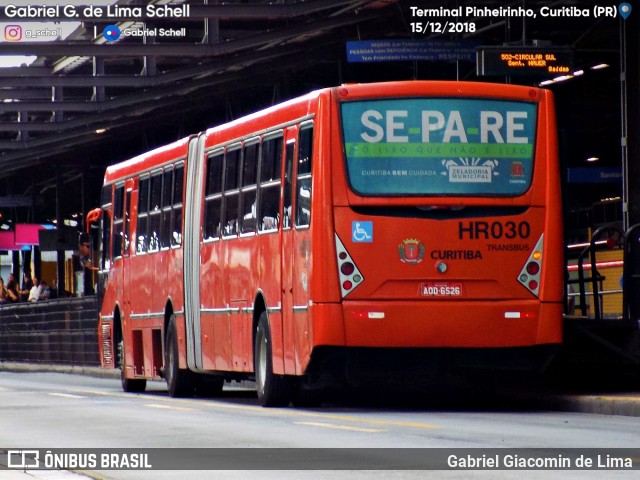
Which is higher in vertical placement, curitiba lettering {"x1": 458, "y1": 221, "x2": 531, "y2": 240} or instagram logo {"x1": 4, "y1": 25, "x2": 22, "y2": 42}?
instagram logo {"x1": 4, "y1": 25, "x2": 22, "y2": 42}

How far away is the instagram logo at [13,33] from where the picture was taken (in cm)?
3250

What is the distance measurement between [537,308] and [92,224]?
12256mm

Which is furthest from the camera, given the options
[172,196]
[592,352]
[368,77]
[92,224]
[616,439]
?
[368,77]

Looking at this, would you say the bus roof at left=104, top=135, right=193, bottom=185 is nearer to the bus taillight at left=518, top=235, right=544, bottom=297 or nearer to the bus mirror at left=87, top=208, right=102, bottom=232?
the bus mirror at left=87, top=208, right=102, bottom=232

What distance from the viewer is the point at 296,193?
727 inches

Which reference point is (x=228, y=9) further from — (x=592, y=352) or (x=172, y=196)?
(x=592, y=352)

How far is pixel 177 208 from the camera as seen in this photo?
2317 centimetres

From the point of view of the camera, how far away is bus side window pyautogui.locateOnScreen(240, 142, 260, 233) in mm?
19984

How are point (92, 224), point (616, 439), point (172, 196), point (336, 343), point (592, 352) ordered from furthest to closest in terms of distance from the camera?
point (92, 224) < point (172, 196) < point (592, 352) < point (336, 343) < point (616, 439)

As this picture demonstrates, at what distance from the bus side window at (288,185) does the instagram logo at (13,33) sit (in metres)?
14.6

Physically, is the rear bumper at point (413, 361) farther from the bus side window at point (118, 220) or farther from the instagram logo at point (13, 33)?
the instagram logo at point (13, 33)

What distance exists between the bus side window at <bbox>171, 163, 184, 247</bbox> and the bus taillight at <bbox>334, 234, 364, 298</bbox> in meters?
5.67

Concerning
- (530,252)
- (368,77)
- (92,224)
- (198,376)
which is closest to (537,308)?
(530,252)

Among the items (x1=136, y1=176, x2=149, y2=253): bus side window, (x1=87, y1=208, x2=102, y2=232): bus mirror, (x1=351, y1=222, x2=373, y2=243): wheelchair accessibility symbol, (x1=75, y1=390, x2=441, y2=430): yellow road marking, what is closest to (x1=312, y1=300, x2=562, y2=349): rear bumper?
(x1=351, y1=222, x2=373, y2=243): wheelchair accessibility symbol
